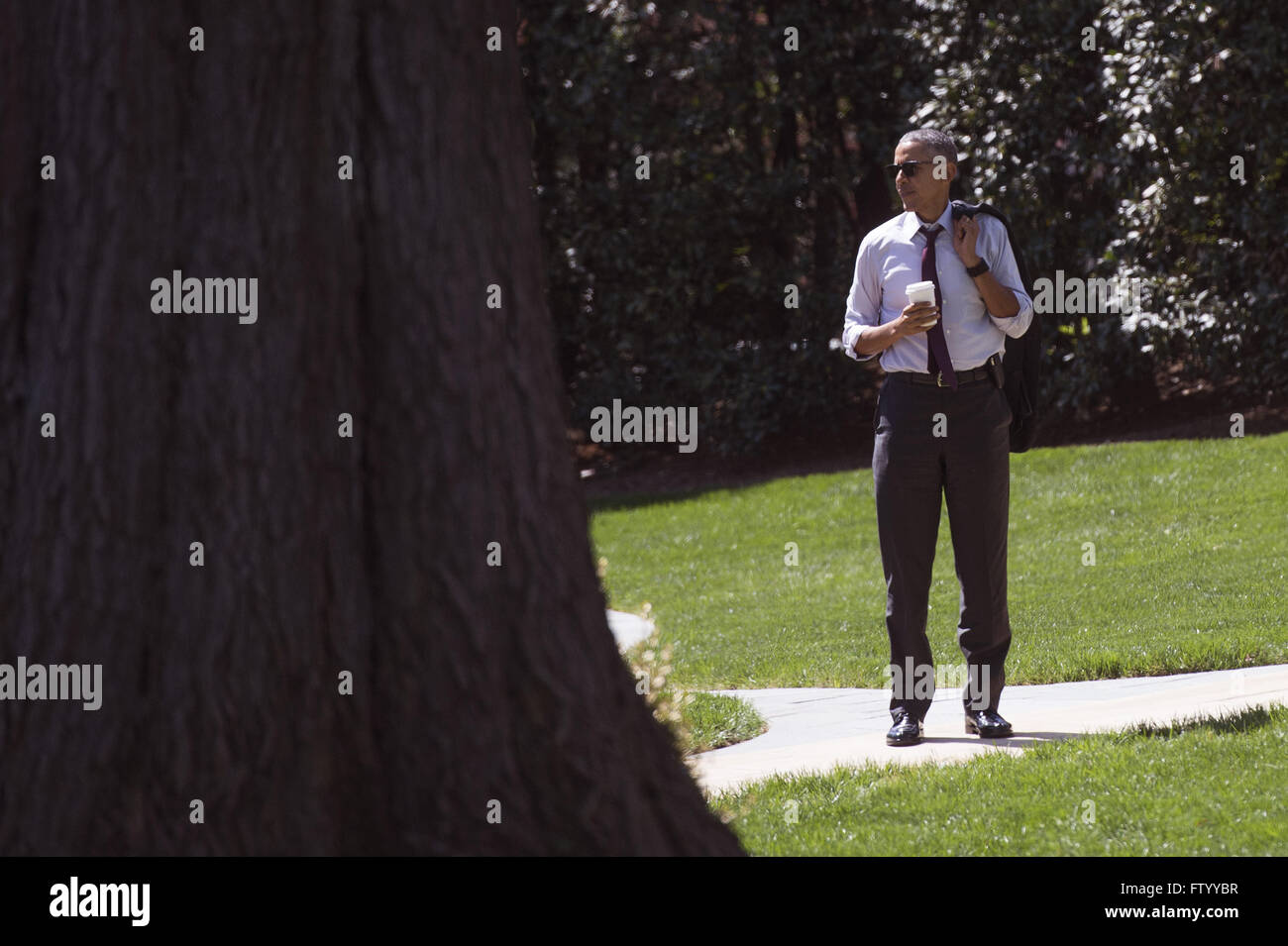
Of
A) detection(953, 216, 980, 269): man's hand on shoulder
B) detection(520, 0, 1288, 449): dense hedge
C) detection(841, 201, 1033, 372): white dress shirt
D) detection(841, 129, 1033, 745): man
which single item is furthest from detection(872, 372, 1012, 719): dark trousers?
detection(520, 0, 1288, 449): dense hedge

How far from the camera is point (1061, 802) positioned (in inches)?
197

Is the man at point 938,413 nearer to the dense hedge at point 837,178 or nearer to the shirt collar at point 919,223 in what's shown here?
the shirt collar at point 919,223

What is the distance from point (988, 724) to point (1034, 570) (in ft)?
A: 17.9

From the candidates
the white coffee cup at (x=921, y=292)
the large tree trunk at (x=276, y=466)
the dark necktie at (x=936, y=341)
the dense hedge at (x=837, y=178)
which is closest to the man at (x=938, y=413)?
the dark necktie at (x=936, y=341)

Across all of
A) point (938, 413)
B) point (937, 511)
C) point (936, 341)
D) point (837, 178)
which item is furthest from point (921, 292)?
point (837, 178)

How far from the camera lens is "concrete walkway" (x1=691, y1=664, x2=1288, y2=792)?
20.1 feet

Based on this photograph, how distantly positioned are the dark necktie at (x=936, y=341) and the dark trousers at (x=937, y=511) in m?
0.08

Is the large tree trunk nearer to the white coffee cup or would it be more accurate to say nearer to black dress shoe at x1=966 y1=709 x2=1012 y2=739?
the white coffee cup

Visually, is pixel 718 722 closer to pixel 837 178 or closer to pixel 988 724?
pixel 988 724

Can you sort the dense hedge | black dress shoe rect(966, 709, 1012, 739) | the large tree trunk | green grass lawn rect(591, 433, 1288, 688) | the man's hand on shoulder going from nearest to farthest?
1. the large tree trunk
2. the man's hand on shoulder
3. black dress shoe rect(966, 709, 1012, 739)
4. green grass lawn rect(591, 433, 1288, 688)
5. the dense hedge

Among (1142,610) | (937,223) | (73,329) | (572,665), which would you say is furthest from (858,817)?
(1142,610)

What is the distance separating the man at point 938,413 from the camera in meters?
6.11
